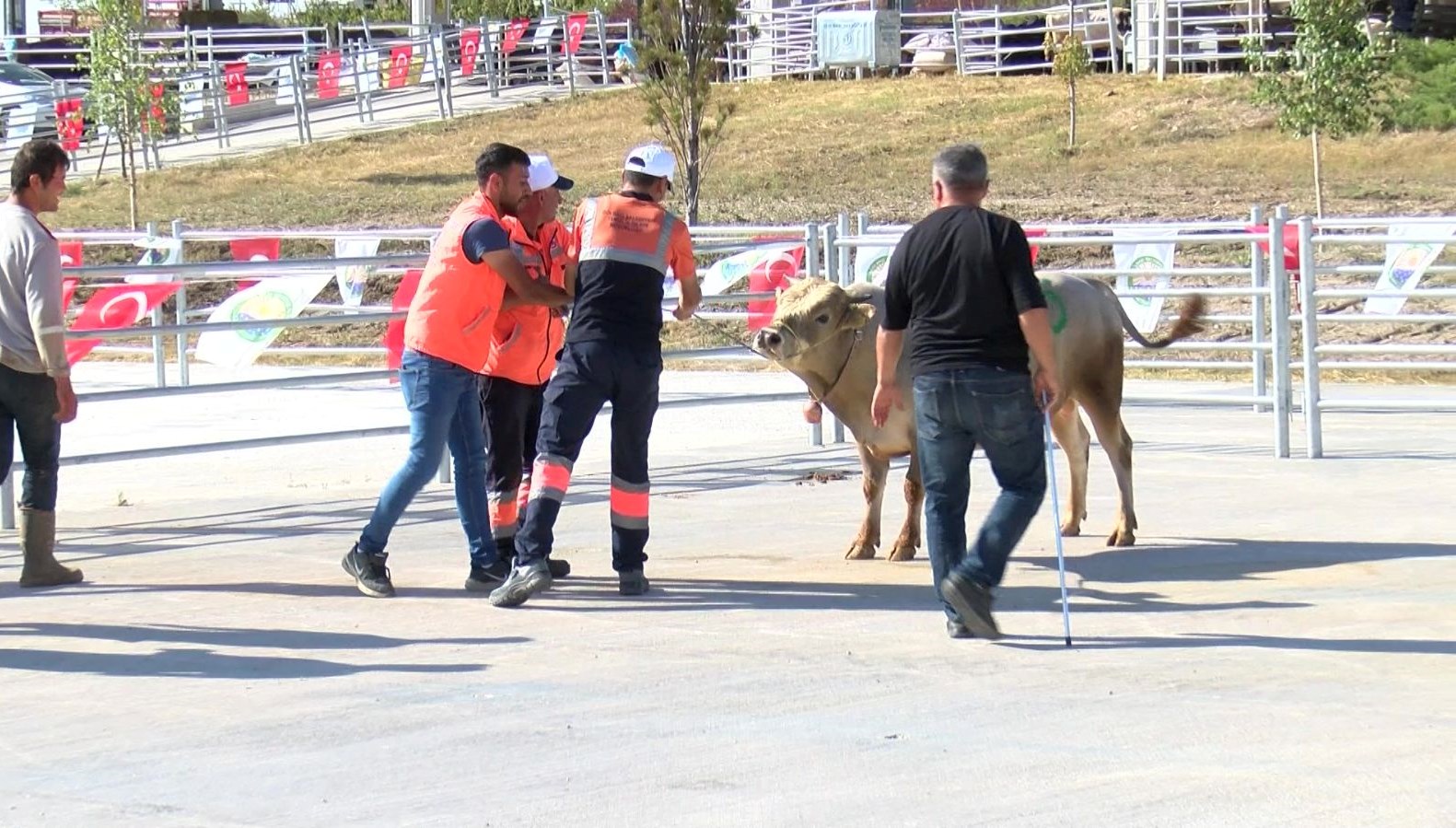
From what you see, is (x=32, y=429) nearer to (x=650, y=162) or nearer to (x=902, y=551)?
(x=650, y=162)

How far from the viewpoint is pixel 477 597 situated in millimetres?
8977

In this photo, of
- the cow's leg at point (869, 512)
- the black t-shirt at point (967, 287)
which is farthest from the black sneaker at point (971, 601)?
the cow's leg at point (869, 512)

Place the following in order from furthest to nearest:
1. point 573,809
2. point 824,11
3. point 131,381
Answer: point 824,11 < point 131,381 < point 573,809

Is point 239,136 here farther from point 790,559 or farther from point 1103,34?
point 790,559

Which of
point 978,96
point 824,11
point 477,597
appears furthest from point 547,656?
point 824,11

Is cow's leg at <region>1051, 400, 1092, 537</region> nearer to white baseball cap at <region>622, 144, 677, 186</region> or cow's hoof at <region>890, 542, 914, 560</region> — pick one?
cow's hoof at <region>890, 542, 914, 560</region>

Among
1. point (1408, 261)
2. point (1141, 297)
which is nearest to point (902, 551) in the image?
point (1141, 297)

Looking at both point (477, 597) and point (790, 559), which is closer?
point (477, 597)

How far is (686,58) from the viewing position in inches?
1099

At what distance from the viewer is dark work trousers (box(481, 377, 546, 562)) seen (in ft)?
30.5

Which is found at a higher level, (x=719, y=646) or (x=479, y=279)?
(x=479, y=279)

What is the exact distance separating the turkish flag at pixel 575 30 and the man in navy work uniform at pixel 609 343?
34173mm

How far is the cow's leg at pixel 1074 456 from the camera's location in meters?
10.3

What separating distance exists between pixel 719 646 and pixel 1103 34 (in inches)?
1252
